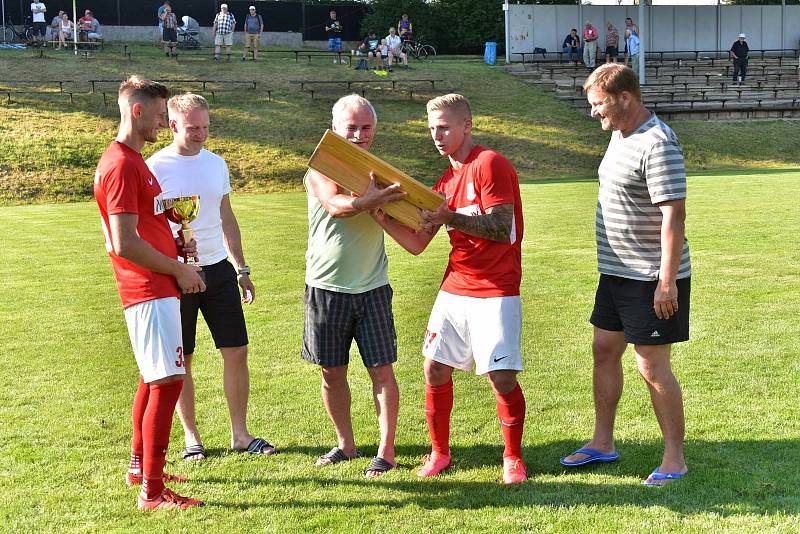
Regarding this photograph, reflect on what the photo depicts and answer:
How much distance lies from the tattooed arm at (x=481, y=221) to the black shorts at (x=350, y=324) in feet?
2.37

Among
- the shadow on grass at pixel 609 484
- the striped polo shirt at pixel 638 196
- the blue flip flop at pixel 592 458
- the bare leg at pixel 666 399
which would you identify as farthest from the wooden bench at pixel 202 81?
the bare leg at pixel 666 399

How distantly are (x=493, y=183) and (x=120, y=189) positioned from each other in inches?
74.3

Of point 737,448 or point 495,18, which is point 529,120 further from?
point 737,448

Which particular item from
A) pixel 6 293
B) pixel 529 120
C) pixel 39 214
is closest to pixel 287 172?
pixel 39 214

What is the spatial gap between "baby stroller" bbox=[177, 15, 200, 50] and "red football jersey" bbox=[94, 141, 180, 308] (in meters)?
36.9

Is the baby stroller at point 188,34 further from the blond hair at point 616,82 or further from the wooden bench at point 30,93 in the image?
the blond hair at point 616,82

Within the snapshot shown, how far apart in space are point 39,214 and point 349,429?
17.0m

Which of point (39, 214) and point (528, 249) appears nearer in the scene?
point (528, 249)

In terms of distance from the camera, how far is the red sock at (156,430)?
478 centimetres

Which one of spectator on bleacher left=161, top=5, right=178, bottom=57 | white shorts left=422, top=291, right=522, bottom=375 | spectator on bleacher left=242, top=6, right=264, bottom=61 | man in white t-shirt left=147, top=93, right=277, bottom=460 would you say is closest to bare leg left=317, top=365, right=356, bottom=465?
man in white t-shirt left=147, top=93, right=277, bottom=460

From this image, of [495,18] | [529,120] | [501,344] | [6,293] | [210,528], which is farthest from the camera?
[495,18]

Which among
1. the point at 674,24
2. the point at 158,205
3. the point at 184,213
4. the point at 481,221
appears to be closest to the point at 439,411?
the point at 481,221

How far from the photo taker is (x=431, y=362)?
5262 millimetres

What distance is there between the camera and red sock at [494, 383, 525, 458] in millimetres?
5156
